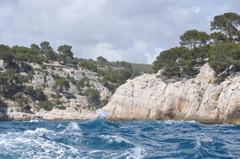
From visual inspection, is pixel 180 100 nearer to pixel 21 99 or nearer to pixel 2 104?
pixel 2 104

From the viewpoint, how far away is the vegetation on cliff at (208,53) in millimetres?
88269

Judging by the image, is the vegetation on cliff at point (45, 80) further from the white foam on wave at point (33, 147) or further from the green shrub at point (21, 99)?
the white foam on wave at point (33, 147)

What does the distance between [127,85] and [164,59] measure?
9.19 metres

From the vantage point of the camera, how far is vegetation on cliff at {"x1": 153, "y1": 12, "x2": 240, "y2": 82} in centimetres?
8827

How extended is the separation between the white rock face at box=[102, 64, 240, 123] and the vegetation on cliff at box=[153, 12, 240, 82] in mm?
2735

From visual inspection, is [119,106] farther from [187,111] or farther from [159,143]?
[159,143]

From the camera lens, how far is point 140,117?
3740 inches

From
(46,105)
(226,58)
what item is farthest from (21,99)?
(226,58)

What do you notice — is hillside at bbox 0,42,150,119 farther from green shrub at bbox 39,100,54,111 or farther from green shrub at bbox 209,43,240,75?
green shrub at bbox 209,43,240,75

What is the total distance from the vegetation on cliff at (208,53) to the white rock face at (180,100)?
2735mm

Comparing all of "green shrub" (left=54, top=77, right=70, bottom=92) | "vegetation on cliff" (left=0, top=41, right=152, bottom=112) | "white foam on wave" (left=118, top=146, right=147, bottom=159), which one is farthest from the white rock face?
"green shrub" (left=54, top=77, right=70, bottom=92)

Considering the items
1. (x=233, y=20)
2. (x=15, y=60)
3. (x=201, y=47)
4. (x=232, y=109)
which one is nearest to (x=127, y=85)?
(x=201, y=47)

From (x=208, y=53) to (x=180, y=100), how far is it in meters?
12.7

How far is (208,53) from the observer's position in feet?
317
